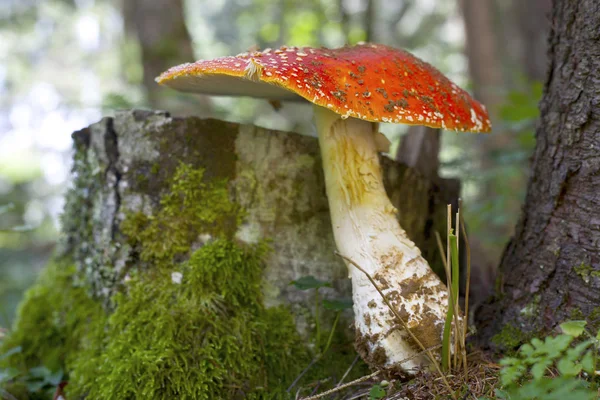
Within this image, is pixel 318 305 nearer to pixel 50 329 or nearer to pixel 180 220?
pixel 180 220

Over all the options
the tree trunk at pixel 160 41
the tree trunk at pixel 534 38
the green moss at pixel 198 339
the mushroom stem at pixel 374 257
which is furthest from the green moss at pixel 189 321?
the tree trunk at pixel 534 38

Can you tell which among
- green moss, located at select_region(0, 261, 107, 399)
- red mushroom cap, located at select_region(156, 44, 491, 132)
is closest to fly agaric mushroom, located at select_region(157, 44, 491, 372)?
red mushroom cap, located at select_region(156, 44, 491, 132)

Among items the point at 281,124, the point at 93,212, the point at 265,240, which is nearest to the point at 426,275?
the point at 265,240

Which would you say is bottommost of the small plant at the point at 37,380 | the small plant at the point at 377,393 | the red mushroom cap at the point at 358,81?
the small plant at the point at 37,380

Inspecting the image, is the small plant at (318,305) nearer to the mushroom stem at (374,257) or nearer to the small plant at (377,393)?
the mushroom stem at (374,257)

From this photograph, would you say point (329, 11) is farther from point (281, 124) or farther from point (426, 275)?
point (426, 275)

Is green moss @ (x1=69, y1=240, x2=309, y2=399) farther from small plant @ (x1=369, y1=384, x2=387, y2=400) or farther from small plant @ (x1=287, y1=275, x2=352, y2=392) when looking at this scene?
small plant @ (x1=369, y1=384, x2=387, y2=400)
